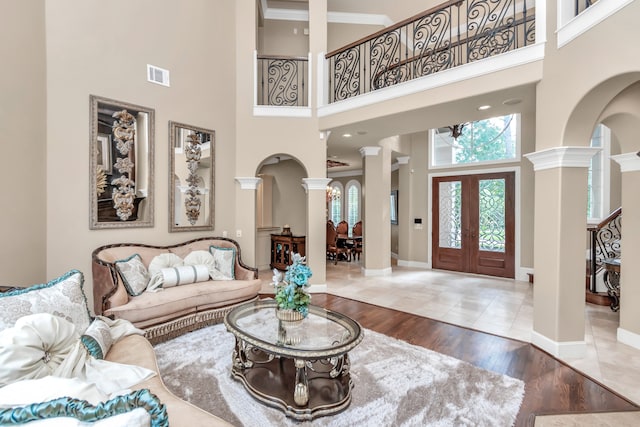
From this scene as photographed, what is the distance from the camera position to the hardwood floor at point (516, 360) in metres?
2.26

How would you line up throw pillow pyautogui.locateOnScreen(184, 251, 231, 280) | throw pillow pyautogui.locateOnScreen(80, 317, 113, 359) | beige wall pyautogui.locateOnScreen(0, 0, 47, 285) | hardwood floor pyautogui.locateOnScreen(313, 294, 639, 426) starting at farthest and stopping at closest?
throw pillow pyautogui.locateOnScreen(184, 251, 231, 280), beige wall pyautogui.locateOnScreen(0, 0, 47, 285), hardwood floor pyautogui.locateOnScreen(313, 294, 639, 426), throw pillow pyautogui.locateOnScreen(80, 317, 113, 359)

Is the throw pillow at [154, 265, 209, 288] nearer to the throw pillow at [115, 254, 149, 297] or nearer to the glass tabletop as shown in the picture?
the throw pillow at [115, 254, 149, 297]

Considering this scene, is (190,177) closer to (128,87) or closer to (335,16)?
(128,87)

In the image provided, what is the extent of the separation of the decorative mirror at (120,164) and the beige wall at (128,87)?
0.29ft

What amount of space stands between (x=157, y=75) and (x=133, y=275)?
2.70 meters

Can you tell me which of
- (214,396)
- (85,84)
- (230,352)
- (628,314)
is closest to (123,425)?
(214,396)

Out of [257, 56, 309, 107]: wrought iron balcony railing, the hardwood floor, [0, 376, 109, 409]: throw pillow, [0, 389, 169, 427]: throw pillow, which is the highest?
[257, 56, 309, 107]: wrought iron balcony railing

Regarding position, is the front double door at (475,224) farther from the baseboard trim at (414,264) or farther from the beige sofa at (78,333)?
the beige sofa at (78,333)

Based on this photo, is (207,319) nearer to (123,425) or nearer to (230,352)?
(230,352)

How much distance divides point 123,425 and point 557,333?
3.64 metres

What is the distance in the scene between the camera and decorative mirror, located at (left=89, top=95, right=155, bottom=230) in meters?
3.63

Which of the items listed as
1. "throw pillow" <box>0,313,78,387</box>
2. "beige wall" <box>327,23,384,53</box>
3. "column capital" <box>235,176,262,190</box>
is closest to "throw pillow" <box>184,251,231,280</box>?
"column capital" <box>235,176,262,190</box>

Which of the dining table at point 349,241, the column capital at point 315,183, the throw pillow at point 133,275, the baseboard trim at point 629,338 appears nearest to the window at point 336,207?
the dining table at point 349,241

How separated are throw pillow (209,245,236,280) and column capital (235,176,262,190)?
1248 mm
